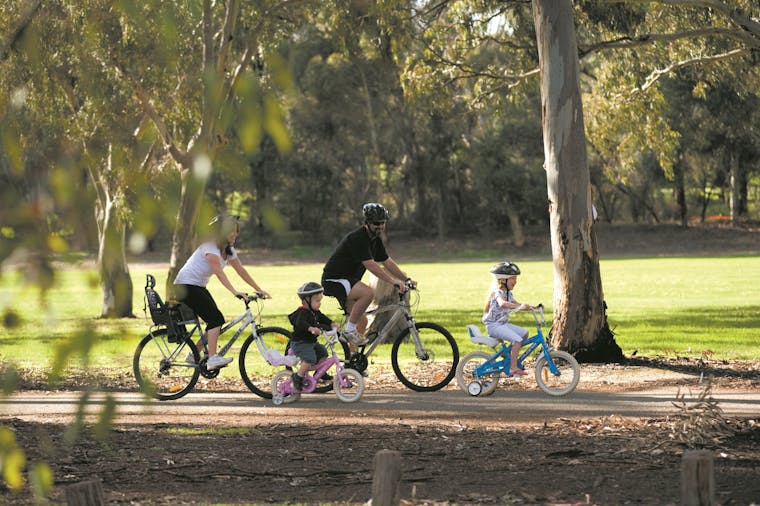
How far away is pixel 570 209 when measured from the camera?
13.7 m

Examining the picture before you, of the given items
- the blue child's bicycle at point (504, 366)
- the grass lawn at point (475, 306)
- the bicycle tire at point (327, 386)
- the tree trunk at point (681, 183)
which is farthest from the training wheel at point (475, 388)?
the tree trunk at point (681, 183)

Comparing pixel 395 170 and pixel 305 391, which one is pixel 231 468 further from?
pixel 395 170

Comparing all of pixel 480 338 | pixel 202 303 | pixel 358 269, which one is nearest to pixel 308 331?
pixel 202 303

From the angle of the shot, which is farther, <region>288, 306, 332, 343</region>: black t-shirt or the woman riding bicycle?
the woman riding bicycle

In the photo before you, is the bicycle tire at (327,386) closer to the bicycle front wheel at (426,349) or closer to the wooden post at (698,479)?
the bicycle front wheel at (426,349)

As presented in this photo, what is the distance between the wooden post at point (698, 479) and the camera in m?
5.01

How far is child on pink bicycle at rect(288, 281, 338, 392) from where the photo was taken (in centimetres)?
1063

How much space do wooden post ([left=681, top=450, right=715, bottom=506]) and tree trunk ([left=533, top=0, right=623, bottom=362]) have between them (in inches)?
337

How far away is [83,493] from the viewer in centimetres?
466

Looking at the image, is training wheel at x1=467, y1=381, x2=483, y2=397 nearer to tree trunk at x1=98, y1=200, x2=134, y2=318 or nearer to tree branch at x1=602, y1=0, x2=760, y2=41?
tree branch at x1=602, y1=0, x2=760, y2=41

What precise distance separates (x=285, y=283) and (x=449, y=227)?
1000 inches

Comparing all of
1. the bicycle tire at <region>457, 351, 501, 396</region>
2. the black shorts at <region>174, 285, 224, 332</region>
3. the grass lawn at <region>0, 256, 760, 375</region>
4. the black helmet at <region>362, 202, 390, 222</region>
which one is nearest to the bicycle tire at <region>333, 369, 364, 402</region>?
the bicycle tire at <region>457, 351, 501, 396</region>

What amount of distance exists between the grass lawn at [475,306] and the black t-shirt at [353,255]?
2.39m

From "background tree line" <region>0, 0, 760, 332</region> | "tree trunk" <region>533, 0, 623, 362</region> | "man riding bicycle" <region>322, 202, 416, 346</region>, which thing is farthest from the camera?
"tree trunk" <region>533, 0, 623, 362</region>
